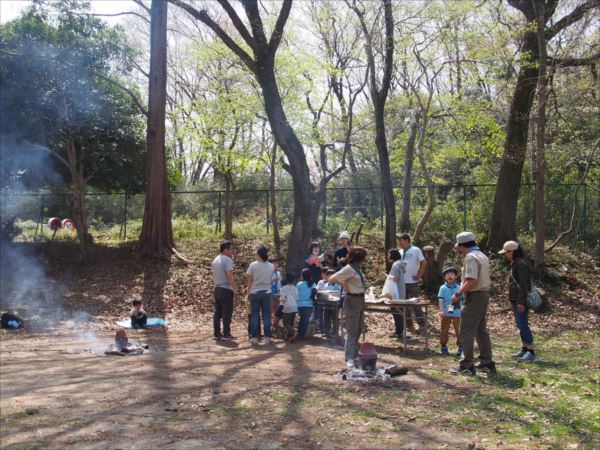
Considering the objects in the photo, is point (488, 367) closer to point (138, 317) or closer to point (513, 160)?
point (138, 317)

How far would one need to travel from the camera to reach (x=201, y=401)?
7.18 metres

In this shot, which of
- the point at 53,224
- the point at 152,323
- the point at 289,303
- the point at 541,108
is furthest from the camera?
the point at 53,224

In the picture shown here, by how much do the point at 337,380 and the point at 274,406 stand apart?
4.37 ft

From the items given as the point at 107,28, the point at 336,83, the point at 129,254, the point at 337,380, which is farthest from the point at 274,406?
the point at 336,83

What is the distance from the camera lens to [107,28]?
61.5 feet

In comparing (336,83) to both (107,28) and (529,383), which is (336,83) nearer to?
(107,28)

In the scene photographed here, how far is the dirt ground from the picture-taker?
588 cm

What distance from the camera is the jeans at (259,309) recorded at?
443 inches

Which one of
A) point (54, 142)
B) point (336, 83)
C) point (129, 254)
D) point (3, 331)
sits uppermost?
point (336, 83)

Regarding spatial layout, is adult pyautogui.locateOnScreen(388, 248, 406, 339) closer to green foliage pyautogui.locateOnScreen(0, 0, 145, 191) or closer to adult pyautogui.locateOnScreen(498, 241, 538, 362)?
adult pyautogui.locateOnScreen(498, 241, 538, 362)

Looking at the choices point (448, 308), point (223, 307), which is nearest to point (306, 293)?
point (223, 307)

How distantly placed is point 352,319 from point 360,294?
13.4 inches

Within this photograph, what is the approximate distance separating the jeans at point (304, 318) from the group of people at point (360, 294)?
18 millimetres

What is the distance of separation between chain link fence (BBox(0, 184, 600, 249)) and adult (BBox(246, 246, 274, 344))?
9.54 m
